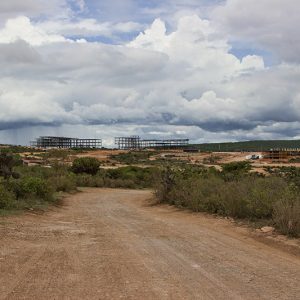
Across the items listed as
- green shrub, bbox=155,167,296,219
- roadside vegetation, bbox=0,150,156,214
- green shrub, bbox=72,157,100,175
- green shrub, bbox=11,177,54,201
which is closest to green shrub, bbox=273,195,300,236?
green shrub, bbox=155,167,296,219

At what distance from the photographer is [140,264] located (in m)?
10.1

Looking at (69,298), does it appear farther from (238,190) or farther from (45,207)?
(45,207)

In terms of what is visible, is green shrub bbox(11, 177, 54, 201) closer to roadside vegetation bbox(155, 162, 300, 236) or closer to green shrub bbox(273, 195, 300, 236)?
roadside vegetation bbox(155, 162, 300, 236)

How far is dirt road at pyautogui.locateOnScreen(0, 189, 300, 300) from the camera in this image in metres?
7.95

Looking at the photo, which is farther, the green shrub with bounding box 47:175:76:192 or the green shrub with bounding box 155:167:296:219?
the green shrub with bounding box 47:175:76:192

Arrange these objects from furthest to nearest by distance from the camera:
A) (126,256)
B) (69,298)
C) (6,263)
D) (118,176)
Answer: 1. (118,176)
2. (126,256)
3. (6,263)
4. (69,298)

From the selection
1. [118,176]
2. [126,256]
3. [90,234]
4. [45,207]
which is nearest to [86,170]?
[118,176]

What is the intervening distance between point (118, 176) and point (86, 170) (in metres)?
4.80

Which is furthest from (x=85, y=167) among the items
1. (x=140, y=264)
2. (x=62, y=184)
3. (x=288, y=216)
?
(x=140, y=264)

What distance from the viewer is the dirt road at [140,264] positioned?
795cm

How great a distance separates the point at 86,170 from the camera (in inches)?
2451

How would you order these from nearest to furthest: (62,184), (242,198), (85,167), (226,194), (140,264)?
(140,264)
(242,198)
(226,194)
(62,184)
(85,167)

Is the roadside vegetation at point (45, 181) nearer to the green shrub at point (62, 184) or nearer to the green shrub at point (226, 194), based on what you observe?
the green shrub at point (62, 184)

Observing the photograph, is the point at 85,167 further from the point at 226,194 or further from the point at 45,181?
the point at 226,194
